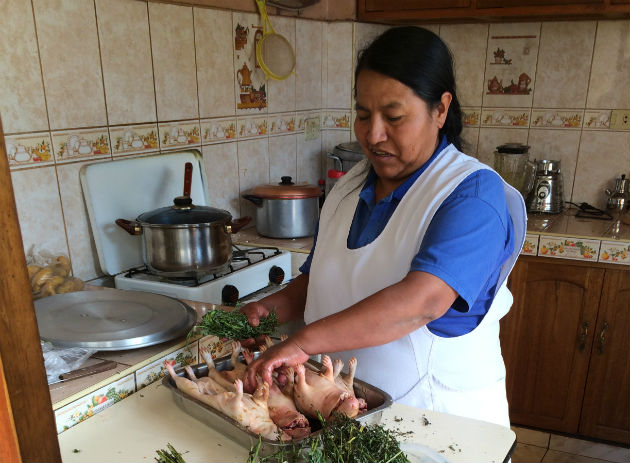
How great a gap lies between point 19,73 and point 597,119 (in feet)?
7.76

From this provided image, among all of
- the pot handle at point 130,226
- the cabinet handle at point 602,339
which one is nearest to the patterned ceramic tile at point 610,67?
the cabinet handle at point 602,339

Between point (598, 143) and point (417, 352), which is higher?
point (598, 143)

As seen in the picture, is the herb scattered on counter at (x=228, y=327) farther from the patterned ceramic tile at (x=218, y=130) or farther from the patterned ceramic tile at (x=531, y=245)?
the patterned ceramic tile at (x=531, y=245)

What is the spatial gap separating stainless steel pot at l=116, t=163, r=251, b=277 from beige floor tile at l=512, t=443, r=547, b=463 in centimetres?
153

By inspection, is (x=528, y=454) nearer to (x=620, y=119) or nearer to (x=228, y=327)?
(x=620, y=119)

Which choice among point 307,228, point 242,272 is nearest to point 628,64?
point 307,228

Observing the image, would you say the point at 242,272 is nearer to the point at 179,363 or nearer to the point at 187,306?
the point at 187,306

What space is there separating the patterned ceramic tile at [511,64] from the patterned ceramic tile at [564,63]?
0.04 m

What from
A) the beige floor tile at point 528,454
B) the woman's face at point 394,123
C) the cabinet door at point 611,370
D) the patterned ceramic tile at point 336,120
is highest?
the woman's face at point 394,123

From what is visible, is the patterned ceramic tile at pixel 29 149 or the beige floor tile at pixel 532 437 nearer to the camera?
the patterned ceramic tile at pixel 29 149

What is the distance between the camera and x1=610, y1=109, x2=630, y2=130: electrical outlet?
2562 mm

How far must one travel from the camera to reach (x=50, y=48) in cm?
157

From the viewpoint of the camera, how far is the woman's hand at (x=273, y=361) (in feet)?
3.09

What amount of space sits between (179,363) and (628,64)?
2.36 m
